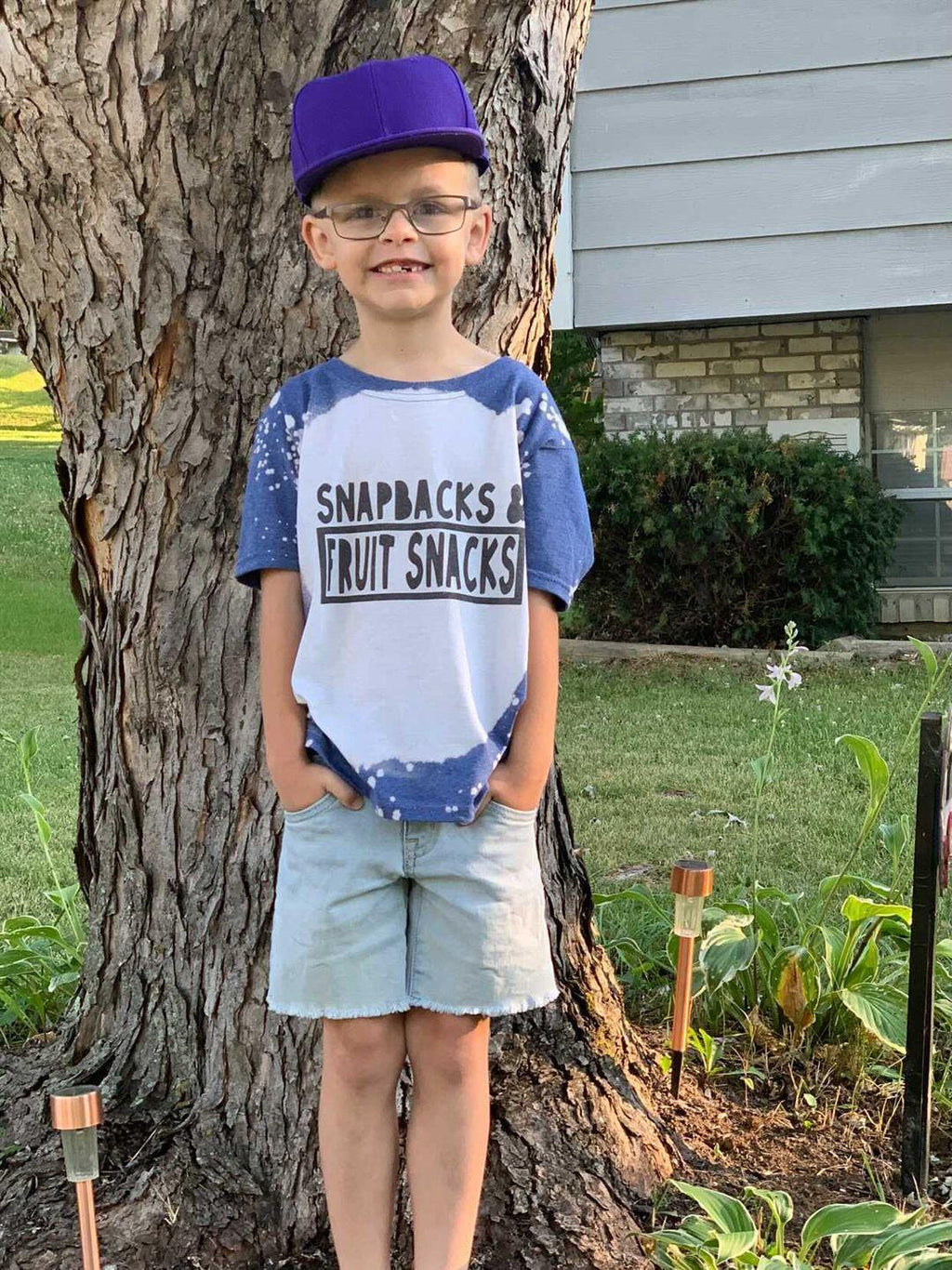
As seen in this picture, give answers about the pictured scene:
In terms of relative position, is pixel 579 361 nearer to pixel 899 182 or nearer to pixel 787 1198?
pixel 899 182

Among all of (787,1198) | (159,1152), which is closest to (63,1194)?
(159,1152)

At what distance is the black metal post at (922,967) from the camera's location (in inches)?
99.9

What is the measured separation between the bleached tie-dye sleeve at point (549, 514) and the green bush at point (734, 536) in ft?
19.9

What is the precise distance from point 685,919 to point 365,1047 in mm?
895

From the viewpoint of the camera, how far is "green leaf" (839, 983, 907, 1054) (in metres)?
2.83

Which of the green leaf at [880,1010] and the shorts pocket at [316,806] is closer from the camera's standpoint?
the shorts pocket at [316,806]

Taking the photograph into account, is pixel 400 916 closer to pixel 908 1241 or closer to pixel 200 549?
pixel 200 549

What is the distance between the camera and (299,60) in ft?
7.51

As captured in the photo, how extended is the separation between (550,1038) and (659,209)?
6768 mm

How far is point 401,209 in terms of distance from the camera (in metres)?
1.92

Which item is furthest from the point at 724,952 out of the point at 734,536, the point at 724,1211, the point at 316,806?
the point at 734,536

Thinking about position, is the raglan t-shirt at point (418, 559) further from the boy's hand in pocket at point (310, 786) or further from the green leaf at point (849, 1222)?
the green leaf at point (849, 1222)

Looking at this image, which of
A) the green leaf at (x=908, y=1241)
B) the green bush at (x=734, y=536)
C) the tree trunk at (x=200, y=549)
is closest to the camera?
the green leaf at (x=908, y=1241)

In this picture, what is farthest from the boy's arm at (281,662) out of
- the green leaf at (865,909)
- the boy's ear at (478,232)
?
the green leaf at (865,909)
